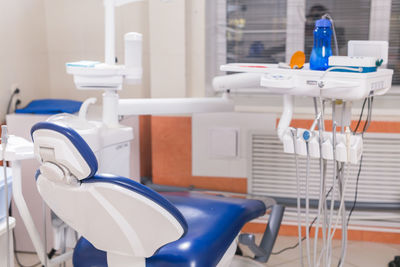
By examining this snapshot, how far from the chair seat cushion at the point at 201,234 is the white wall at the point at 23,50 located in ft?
4.23

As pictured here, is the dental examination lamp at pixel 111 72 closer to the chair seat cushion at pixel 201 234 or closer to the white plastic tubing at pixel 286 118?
the chair seat cushion at pixel 201 234

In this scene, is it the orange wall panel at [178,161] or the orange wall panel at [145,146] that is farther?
the orange wall panel at [145,146]

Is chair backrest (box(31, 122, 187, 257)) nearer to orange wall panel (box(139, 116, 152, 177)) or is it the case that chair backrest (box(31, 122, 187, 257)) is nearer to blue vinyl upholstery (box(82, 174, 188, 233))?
blue vinyl upholstery (box(82, 174, 188, 233))

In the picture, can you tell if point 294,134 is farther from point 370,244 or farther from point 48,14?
point 48,14

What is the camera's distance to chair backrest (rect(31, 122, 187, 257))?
128cm

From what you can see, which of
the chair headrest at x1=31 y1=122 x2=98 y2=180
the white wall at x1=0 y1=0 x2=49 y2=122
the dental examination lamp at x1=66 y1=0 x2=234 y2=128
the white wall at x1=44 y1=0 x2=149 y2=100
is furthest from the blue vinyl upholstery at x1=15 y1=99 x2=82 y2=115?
the chair headrest at x1=31 y1=122 x2=98 y2=180

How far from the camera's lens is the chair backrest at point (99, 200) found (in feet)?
4.21

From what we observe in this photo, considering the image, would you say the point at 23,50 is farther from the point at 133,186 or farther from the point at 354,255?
the point at 354,255

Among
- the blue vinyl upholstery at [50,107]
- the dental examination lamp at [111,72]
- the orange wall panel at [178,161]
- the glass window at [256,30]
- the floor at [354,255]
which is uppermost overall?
the glass window at [256,30]

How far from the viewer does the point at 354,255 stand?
8.57 feet

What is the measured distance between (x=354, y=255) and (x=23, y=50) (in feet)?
7.20

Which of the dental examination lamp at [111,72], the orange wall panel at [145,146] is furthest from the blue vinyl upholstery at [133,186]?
the orange wall panel at [145,146]

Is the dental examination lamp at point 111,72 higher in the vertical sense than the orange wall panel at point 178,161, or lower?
higher

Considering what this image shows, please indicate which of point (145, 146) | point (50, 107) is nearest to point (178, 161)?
point (145, 146)
